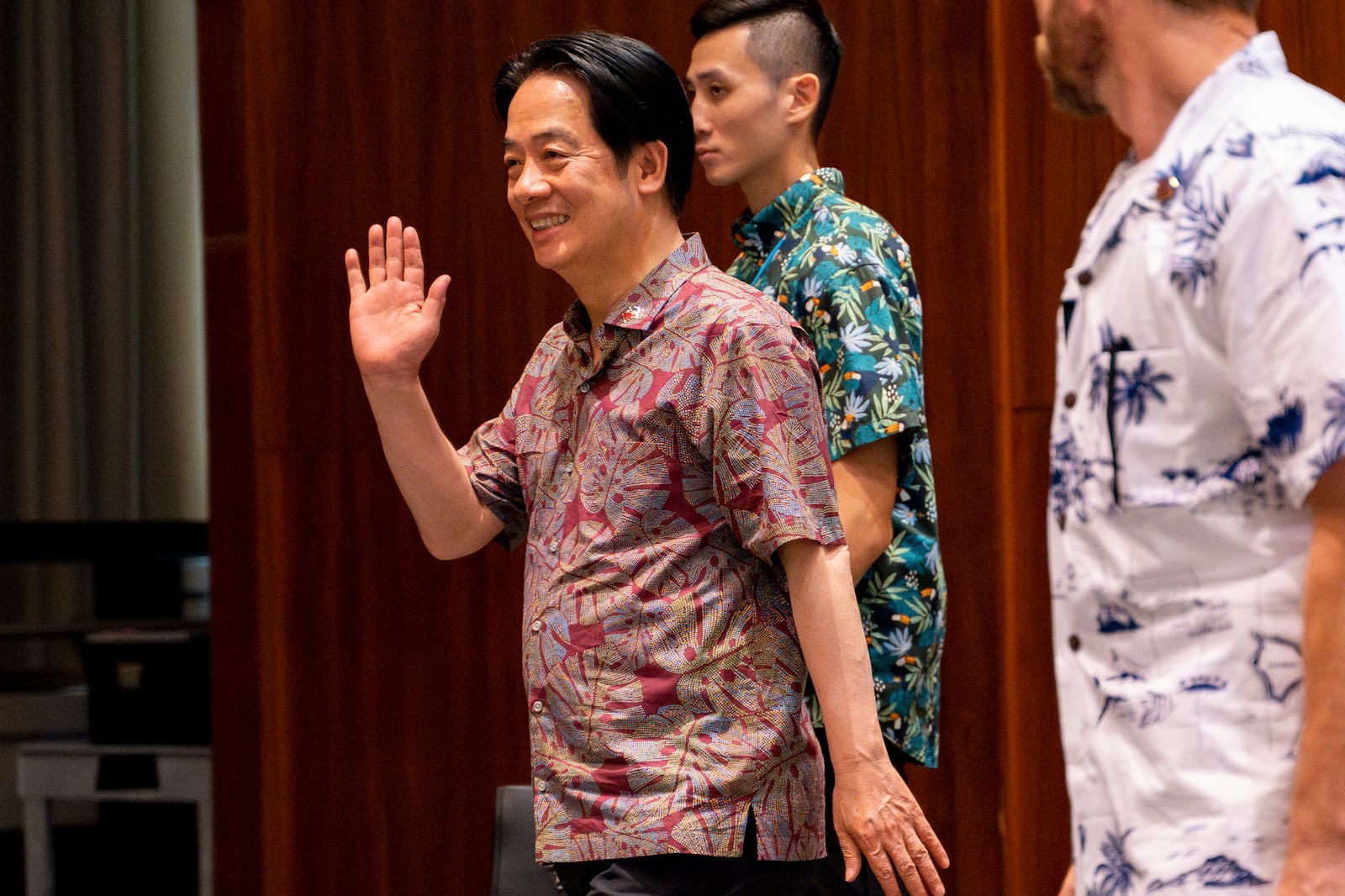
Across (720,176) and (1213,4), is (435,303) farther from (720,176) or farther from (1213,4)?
(1213,4)

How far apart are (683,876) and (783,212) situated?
1037mm

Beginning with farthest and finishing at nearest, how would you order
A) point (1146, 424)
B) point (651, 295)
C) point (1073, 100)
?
1. point (651, 295)
2. point (1073, 100)
3. point (1146, 424)

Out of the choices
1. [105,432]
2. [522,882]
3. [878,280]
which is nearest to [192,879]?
[105,432]

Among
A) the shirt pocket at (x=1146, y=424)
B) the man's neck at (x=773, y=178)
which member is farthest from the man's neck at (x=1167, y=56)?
the man's neck at (x=773, y=178)

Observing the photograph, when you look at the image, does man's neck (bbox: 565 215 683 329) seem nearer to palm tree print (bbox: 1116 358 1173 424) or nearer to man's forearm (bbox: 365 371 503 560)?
man's forearm (bbox: 365 371 503 560)

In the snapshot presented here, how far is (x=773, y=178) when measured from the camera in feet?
7.93

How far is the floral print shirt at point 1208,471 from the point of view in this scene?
1.04 meters

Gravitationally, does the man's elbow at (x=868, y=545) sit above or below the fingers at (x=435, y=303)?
below

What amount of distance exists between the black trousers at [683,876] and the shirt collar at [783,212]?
0.96 m

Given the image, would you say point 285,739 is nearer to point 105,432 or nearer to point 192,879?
point 192,879

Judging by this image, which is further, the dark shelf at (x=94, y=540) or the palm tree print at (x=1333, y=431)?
the dark shelf at (x=94, y=540)

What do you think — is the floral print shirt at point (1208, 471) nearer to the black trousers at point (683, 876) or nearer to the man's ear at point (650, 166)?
the black trousers at point (683, 876)

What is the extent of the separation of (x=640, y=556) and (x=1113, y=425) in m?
0.69

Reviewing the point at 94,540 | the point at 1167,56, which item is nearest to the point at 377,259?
the point at 1167,56
